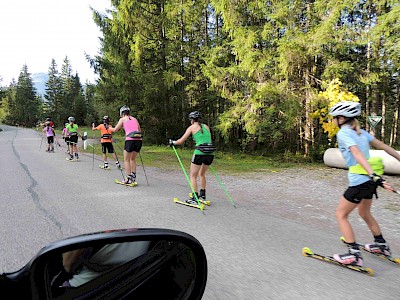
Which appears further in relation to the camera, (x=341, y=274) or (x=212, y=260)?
(x=212, y=260)

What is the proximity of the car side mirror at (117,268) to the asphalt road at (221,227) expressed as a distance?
1790 millimetres

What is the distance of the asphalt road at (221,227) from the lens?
331 cm

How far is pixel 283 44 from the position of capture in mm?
14688

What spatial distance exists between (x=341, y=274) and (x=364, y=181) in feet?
3.90

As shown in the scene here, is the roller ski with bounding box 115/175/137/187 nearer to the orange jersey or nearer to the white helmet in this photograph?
the orange jersey

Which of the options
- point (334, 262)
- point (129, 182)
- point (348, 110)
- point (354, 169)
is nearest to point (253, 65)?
point (129, 182)

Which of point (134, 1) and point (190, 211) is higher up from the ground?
point (134, 1)

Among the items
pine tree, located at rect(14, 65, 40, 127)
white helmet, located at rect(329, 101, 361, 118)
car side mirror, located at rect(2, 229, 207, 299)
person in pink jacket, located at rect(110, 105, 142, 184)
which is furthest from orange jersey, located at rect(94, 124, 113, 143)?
pine tree, located at rect(14, 65, 40, 127)

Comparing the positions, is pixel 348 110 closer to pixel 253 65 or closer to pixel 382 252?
pixel 382 252

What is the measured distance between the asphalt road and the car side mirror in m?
1.79

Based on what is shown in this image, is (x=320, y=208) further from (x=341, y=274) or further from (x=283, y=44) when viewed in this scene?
(x=283, y=44)

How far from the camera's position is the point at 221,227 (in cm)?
528

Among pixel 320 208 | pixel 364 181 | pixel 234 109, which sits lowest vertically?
pixel 320 208

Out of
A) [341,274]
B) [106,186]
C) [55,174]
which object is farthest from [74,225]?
[55,174]
